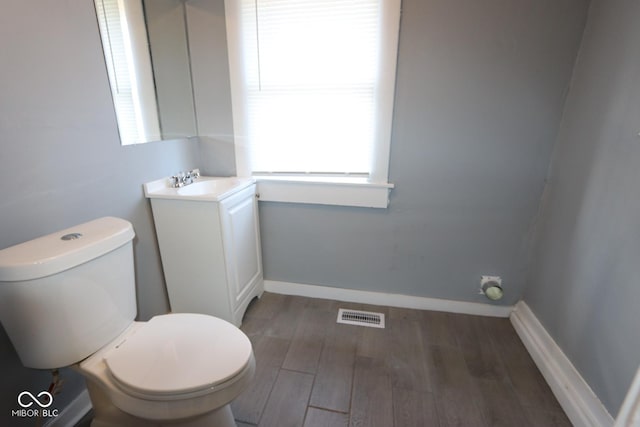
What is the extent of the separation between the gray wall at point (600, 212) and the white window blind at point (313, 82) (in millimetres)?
890

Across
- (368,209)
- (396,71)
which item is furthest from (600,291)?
(396,71)

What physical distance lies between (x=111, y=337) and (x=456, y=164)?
1.79 m

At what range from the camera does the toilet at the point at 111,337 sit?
34.7 inches

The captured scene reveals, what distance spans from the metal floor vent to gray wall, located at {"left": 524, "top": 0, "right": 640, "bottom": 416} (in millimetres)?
891

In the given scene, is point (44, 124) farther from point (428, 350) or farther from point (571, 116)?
point (571, 116)

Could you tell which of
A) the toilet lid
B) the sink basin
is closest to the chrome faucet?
the sink basin

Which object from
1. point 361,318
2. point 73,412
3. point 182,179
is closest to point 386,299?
point 361,318

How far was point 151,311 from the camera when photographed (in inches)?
64.9

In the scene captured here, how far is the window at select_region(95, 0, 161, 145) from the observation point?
1.34 m

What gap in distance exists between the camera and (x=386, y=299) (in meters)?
2.03

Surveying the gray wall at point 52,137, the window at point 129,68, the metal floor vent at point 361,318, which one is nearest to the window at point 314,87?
the window at point 129,68

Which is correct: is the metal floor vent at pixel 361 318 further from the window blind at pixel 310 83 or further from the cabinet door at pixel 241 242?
the window blind at pixel 310 83

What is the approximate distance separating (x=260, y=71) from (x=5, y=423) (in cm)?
185

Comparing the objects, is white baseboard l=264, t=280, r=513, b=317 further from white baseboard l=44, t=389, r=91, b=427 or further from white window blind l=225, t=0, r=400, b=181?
white baseboard l=44, t=389, r=91, b=427
